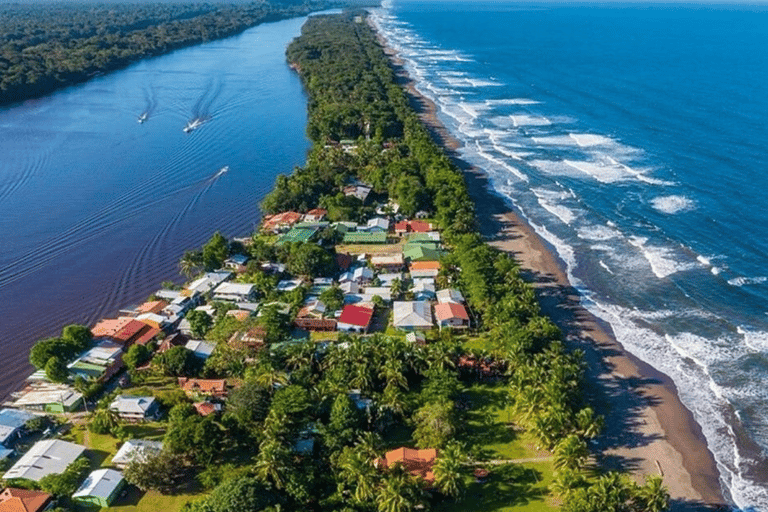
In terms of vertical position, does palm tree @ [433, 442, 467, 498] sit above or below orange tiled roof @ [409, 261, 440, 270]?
below

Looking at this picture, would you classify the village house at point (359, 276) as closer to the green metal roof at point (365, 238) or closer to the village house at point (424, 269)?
the village house at point (424, 269)

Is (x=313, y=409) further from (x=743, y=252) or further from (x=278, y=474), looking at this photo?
(x=743, y=252)

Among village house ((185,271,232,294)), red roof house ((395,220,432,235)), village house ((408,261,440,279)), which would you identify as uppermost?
red roof house ((395,220,432,235))

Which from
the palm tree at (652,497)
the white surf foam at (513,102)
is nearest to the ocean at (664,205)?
the white surf foam at (513,102)

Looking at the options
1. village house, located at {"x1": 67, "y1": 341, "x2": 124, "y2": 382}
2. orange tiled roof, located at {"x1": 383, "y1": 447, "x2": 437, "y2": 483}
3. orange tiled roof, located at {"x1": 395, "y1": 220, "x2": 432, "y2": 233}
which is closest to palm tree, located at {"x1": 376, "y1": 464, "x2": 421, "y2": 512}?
orange tiled roof, located at {"x1": 383, "y1": 447, "x2": 437, "y2": 483}

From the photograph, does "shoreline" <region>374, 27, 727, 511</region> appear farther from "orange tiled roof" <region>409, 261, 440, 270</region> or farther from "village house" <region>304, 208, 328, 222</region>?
"village house" <region>304, 208, 328, 222</region>

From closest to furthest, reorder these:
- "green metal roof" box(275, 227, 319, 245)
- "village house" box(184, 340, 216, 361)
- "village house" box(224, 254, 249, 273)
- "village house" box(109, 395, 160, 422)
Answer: "village house" box(109, 395, 160, 422)
"village house" box(184, 340, 216, 361)
"village house" box(224, 254, 249, 273)
"green metal roof" box(275, 227, 319, 245)

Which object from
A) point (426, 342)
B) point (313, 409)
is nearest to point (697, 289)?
point (426, 342)

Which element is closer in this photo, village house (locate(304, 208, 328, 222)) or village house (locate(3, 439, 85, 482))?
village house (locate(3, 439, 85, 482))

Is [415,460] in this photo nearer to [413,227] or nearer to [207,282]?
[207,282]
